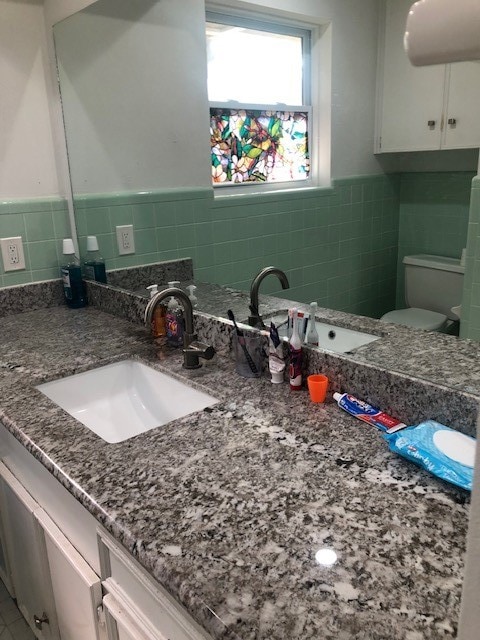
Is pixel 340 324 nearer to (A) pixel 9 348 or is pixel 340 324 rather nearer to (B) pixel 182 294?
(B) pixel 182 294

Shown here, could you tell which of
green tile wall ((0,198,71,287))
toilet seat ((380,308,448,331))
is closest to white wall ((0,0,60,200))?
green tile wall ((0,198,71,287))

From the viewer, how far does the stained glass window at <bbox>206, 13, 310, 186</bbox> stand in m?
1.10

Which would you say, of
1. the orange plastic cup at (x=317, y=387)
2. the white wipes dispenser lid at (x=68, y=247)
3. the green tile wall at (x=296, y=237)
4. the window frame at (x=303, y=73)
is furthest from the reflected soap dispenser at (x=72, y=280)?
the orange plastic cup at (x=317, y=387)

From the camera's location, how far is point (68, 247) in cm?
195

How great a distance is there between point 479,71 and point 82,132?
1.50 metres

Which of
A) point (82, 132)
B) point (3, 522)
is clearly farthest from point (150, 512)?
point (82, 132)

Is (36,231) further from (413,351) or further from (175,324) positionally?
(413,351)

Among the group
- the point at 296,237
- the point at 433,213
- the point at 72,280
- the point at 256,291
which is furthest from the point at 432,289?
the point at 72,280

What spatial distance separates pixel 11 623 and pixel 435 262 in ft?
5.29

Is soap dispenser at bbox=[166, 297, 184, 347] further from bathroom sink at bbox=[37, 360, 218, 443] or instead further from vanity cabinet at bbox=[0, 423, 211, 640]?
vanity cabinet at bbox=[0, 423, 211, 640]

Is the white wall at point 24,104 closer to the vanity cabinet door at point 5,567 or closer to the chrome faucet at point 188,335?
the chrome faucet at point 188,335

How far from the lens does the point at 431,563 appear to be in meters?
0.66

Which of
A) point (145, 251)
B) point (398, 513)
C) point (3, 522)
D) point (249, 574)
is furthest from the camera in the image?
point (145, 251)

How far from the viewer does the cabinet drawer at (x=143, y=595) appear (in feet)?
2.29
